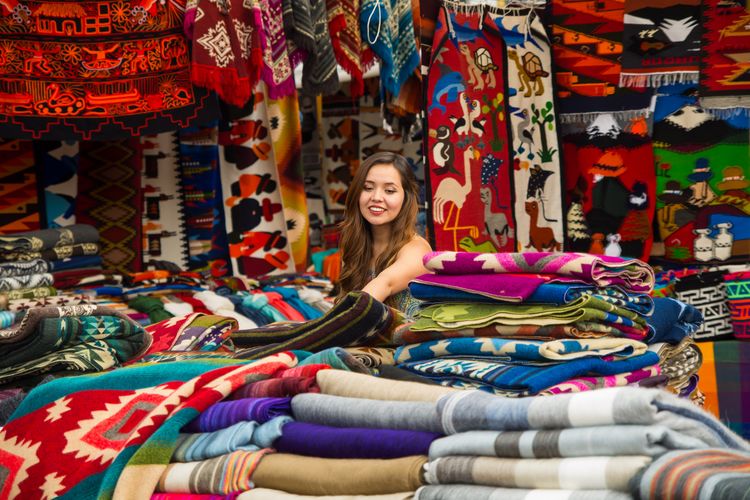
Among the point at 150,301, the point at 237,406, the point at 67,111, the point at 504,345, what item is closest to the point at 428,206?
the point at 150,301

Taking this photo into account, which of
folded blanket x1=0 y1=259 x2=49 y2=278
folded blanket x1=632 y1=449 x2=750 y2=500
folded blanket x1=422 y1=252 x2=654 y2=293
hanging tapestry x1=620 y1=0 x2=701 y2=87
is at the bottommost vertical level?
folded blanket x1=632 y1=449 x2=750 y2=500

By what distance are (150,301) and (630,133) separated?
242 centimetres

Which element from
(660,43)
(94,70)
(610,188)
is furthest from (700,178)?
(94,70)

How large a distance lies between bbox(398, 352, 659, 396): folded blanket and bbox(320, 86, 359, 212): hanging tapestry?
4.68 meters

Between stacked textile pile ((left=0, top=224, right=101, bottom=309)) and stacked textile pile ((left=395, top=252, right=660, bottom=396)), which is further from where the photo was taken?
stacked textile pile ((left=0, top=224, right=101, bottom=309))

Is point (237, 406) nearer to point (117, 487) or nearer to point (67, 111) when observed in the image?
point (117, 487)

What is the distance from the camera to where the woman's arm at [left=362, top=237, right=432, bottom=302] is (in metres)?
3.42

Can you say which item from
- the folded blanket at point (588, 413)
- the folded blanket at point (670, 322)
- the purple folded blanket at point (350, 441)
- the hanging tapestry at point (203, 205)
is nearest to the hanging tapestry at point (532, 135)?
the hanging tapestry at point (203, 205)

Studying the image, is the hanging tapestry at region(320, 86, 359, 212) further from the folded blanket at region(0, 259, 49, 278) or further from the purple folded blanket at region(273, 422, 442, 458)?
the purple folded blanket at region(273, 422, 442, 458)

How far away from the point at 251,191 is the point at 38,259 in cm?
184

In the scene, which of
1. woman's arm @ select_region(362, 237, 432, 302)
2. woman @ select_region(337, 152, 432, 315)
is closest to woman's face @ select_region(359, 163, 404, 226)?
woman @ select_region(337, 152, 432, 315)

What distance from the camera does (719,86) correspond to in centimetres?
466

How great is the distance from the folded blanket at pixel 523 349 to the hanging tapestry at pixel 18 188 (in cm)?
321

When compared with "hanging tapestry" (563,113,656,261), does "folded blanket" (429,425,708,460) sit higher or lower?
lower
